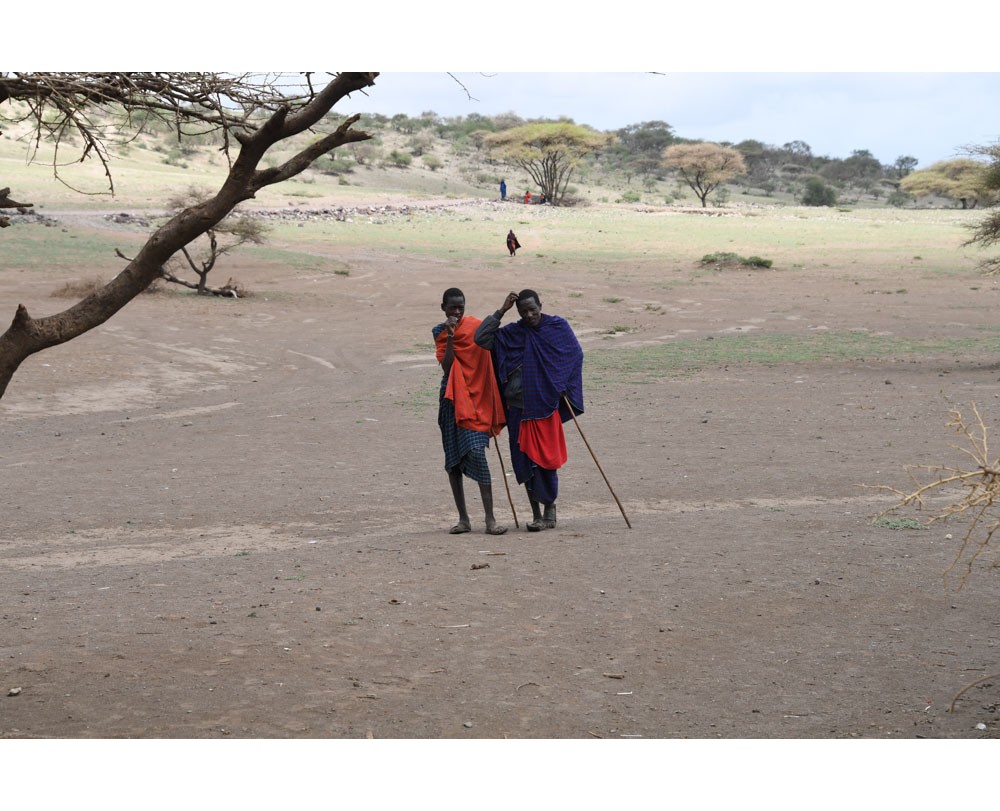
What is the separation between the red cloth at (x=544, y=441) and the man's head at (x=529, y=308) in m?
0.68

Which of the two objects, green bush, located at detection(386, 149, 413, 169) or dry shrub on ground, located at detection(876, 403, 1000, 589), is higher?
green bush, located at detection(386, 149, 413, 169)

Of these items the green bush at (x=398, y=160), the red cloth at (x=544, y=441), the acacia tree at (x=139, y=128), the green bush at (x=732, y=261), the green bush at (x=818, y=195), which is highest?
the green bush at (x=398, y=160)

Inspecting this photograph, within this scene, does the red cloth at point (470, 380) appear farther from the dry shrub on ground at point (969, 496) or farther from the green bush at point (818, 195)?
the green bush at point (818, 195)

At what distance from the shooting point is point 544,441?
8.05m

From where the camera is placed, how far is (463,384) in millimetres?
7828

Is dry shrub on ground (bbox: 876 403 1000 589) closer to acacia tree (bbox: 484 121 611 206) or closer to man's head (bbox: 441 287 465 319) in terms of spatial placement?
man's head (bbox: 441 287 465 319)

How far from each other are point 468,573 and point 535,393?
179 centimetres

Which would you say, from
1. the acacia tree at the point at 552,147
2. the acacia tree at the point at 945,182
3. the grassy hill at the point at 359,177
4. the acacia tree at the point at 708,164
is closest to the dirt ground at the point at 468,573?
the grassy hill at the point at 359,177

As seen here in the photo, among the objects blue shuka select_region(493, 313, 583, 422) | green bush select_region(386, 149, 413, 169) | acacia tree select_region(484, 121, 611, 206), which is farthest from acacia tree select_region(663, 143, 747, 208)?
blue shuka select_region(493, 313, 583, 422)

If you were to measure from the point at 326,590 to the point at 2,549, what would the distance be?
2914 mm

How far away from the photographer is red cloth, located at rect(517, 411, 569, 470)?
800cm

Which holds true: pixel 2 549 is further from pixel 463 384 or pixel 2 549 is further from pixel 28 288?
pixel 28 288

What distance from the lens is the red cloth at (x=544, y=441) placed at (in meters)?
8.00

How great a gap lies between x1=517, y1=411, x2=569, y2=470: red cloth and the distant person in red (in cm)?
26
